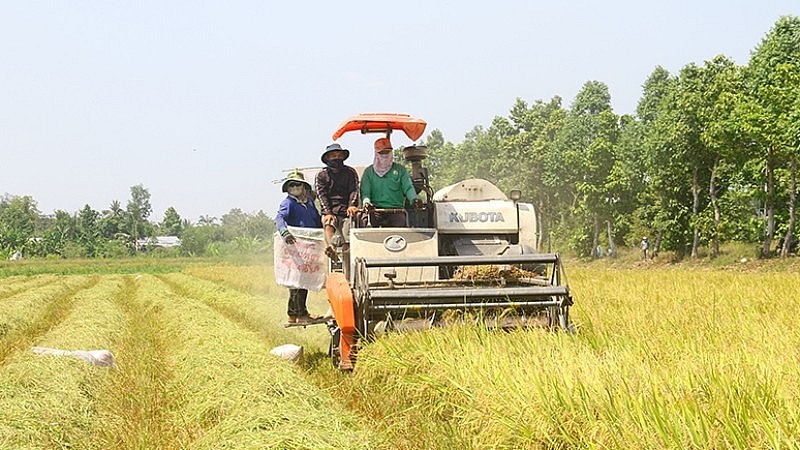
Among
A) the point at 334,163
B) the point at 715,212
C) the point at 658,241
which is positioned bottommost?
the point at 658,241

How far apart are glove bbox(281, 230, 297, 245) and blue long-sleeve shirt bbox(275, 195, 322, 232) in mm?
55

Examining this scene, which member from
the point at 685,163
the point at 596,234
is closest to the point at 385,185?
the point at 685,163

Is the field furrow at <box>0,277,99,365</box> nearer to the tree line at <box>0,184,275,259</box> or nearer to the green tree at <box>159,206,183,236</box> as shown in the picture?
the tree line at <box>0,184,275,259</box>

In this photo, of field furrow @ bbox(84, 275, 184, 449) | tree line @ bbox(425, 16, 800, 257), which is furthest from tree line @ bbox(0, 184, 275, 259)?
field furrow @ bbox(84, 275, 184, 449)

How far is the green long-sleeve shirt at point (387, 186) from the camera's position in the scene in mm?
8711

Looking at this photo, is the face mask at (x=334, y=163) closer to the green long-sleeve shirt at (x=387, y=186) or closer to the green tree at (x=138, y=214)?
the green long-sleeve shirt at (x=387, y=186)

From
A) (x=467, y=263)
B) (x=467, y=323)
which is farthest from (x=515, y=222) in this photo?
(x=467, y=323)

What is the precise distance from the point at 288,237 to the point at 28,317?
815cm

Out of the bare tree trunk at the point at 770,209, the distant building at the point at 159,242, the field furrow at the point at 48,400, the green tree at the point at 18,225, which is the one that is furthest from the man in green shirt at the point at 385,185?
the distant building at the point at 159,242

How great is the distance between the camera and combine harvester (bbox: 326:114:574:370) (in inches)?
270

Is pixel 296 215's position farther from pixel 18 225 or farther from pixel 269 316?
pixel 18 225

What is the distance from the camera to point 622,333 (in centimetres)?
680

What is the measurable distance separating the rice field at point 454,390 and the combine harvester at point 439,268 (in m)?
0.44

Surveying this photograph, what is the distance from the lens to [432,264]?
7008mm
